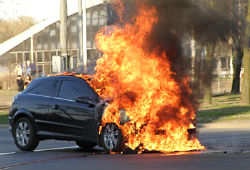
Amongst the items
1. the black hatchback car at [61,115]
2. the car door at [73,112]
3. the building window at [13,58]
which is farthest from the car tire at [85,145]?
the building window at [13,58]

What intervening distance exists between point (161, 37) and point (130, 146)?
2.50 m

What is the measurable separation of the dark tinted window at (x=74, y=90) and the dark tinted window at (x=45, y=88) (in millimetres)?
253

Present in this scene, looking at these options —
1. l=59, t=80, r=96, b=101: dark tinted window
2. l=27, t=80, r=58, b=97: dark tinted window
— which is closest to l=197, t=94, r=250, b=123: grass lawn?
l=27, t=80, r=58, b=97: dark tinted window

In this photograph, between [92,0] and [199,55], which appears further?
[92,0]

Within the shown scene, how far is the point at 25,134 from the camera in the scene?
1459cm

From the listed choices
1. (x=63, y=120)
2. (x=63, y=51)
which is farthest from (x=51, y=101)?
(x=63, y=51)

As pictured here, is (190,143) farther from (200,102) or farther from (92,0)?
(92,0)

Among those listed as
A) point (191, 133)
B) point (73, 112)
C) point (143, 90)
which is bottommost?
point (191, 133)

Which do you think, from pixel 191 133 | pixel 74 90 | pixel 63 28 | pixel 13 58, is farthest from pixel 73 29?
pixel 191 133

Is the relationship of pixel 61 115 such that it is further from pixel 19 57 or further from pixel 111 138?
pixel 19 57

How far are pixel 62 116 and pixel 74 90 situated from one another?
2.06ft

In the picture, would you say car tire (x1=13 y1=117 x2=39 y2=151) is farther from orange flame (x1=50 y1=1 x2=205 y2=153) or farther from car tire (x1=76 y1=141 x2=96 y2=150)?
orange flame (x1=50 y1=1 x2=205 y2=153)

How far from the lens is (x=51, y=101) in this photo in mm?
14172

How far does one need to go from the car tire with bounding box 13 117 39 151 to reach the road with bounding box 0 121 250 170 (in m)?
0.19
